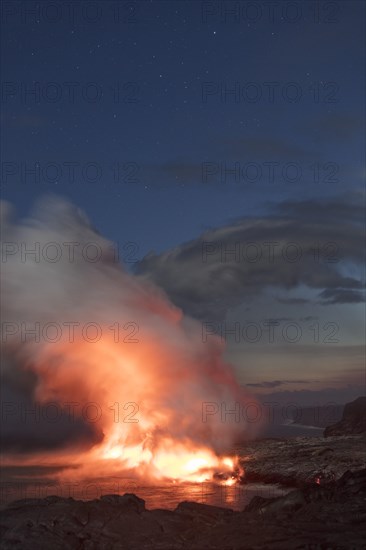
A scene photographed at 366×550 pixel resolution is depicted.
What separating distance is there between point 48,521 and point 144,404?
6289cm

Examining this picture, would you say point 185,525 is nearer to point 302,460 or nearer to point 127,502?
point 127,502

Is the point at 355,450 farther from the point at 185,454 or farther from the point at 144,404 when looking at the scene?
the point at 144,404

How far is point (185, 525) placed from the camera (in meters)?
66.9

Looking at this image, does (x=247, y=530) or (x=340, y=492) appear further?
(x=340, y=492)

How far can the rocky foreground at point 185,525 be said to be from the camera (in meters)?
61.6


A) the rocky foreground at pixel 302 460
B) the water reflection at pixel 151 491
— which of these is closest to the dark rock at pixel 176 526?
the water reflection at pixel 151 491

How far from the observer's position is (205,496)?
9750 cm

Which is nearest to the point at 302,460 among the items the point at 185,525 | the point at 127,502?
the point at 127,502

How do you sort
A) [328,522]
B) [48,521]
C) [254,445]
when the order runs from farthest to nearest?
[254,445]
[328,522]
[48,521]

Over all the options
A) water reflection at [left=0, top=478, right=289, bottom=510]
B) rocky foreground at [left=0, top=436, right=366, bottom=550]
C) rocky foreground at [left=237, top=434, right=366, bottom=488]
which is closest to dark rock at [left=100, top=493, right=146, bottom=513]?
rocky foreground at [left=0, top=436, right=366, bottom=550]

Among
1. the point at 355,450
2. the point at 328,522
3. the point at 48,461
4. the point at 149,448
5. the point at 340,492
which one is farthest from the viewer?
the point at 48,461

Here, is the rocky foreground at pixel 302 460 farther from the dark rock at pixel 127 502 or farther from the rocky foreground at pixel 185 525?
the dark rock at pixel 127 502

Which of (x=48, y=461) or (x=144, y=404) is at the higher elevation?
(x=144, y=404)

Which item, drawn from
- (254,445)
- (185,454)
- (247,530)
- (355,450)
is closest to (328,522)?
(247,530)
